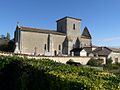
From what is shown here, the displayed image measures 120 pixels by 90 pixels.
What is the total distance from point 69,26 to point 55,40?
23.0 ft

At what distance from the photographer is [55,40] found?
72750mm

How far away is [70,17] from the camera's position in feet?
254

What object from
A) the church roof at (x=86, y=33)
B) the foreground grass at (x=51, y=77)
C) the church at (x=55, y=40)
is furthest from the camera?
the church roof at (x=86, y=33)

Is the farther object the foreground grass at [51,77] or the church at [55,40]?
the church at [55,40]

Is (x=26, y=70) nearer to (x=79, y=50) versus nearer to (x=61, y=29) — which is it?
(x=79, y=50)

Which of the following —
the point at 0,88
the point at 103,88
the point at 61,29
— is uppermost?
the point at 61,29

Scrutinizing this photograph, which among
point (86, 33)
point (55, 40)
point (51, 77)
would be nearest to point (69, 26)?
point (55, 40)

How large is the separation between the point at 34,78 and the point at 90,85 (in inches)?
189

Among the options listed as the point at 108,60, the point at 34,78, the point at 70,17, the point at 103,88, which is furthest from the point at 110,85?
the point at 70,17

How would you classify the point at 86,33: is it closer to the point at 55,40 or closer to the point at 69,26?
the point at 69,26

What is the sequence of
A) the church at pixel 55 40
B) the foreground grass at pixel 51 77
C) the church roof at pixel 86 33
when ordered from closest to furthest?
the foreground grass at pixel 51 77, the church at pixel 55 40, the church roof at pixel 86 33

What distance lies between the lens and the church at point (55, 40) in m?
65.6

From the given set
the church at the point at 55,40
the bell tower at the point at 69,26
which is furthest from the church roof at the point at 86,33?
the bell tower at the point at 69,26

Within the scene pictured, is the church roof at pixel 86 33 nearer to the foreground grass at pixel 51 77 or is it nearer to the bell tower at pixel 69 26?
the bell tower at pixel 69 26
